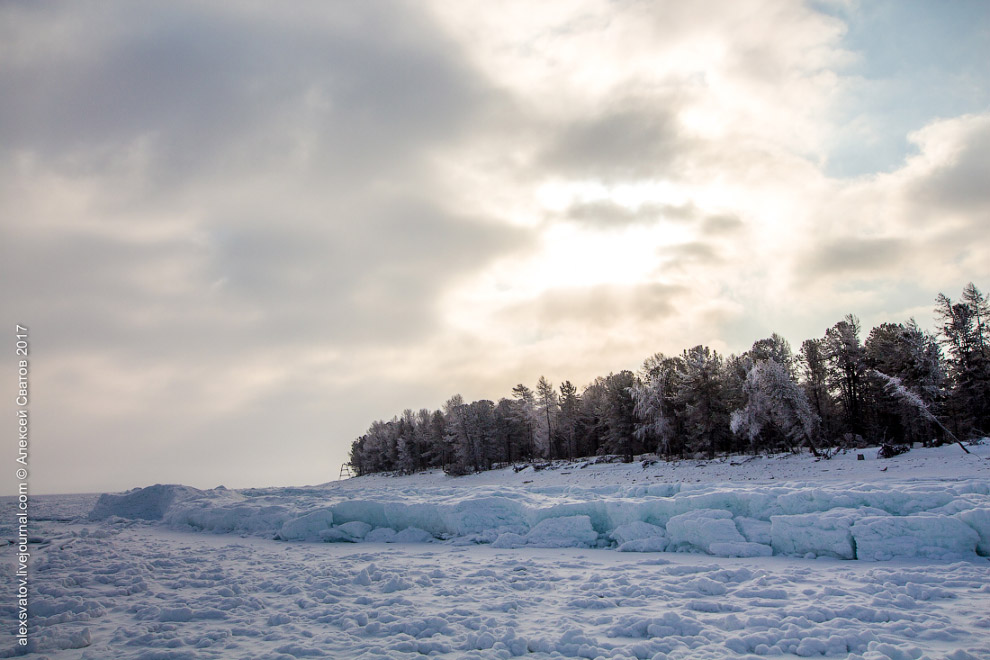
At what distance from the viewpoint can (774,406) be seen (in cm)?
3762

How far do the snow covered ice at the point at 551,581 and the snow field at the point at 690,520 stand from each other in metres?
0.05

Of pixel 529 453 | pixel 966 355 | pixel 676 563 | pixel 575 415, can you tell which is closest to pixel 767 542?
pixel 676 563

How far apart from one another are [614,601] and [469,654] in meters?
3.12

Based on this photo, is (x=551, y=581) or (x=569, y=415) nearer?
(x=551, y=581)

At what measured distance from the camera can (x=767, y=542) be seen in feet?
39.3

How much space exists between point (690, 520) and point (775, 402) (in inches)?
1150

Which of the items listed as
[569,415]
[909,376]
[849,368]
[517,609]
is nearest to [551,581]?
[517,609]

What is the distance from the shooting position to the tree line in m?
37.2

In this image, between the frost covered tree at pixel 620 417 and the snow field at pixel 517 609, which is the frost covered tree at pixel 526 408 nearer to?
the frost covered tree at pixel 620 417

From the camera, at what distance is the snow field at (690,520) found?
35.4ft

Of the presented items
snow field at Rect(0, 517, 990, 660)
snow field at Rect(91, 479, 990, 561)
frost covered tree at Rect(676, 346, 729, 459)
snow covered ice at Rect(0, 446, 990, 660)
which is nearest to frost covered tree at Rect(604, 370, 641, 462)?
A: frost covered tree at Rect(676, 346, 729, 459)

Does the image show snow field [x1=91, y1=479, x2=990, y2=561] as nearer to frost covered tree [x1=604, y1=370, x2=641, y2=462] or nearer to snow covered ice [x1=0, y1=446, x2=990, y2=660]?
snow covered ice [x1=0, y1=446, x2=990, y2=660]

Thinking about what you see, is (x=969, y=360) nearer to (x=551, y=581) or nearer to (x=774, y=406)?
(x=774, y=406)

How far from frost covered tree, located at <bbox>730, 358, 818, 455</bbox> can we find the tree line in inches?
3.4
